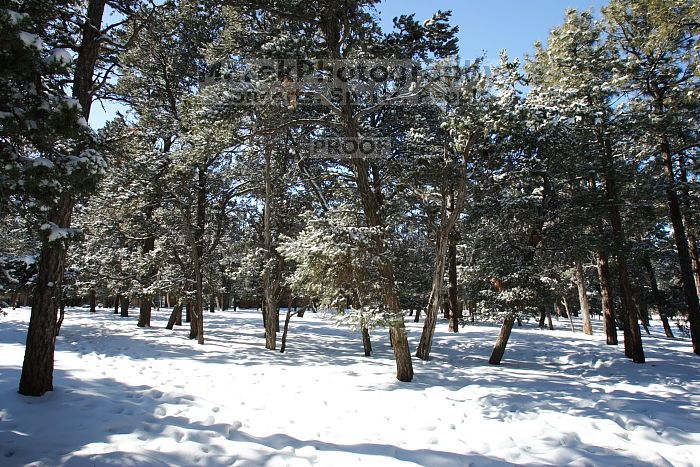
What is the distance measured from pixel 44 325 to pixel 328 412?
488cm

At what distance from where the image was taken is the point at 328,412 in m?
6.55

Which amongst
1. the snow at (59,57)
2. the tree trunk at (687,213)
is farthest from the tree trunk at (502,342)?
the snow at (59,57)

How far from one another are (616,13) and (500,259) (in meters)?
10.0

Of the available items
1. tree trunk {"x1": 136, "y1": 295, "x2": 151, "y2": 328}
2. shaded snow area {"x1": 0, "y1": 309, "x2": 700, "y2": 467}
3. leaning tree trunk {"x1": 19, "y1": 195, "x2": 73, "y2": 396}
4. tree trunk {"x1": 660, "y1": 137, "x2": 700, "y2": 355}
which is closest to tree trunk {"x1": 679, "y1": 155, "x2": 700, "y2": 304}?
tree trunk {"x1": 660, "y1": 137, "x2": 700, "y2": 355}

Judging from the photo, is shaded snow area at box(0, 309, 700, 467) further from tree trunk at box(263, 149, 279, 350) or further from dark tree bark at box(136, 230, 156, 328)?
dark tree bark at box(136, 230, 156, 328)

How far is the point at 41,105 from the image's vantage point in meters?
4.11

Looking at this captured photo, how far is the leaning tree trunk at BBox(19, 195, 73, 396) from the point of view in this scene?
5.96 metres

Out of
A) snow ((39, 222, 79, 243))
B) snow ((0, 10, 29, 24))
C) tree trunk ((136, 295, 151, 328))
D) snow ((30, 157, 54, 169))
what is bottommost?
tree trunk ((136, 295, 151, 328))

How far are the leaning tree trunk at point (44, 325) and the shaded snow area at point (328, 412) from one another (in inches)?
9.2

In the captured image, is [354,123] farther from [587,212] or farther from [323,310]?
[587,212]

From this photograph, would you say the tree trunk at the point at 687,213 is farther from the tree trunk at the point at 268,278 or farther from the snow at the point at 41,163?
the snow at the point at 41,163

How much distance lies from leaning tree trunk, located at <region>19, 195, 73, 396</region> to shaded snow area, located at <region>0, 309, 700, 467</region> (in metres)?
0.23

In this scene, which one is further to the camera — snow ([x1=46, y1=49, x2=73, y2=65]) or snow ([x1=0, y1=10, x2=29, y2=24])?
snow ([x1=46, y1=49, x2=73, y2=65])

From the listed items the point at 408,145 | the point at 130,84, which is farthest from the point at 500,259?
the point at 130,84
